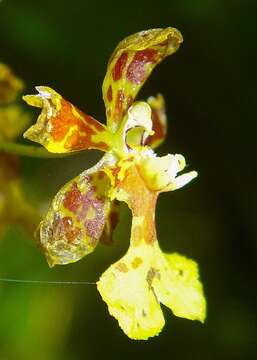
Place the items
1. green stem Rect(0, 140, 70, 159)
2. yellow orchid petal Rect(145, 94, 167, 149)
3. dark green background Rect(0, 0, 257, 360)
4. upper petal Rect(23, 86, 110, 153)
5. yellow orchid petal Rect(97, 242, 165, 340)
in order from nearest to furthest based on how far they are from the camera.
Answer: upper petal Rect(23, 86, 110, 153) → yellow orchid petal Rect(97, 242, 165, 340) → green stem Rect(0, 140, 70, 159) → yellow orchid petal Rect(145, 94, 167, 149) → dark green background Rect(0, 0, 257, 360)

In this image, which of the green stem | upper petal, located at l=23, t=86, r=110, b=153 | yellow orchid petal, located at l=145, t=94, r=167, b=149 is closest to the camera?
upper petal, located at l=23, t=86, r=110, b=153

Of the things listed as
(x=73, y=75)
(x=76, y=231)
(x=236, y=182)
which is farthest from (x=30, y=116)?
(x=236, y=182)

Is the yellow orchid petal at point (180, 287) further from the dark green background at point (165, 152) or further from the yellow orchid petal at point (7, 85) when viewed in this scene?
the yellow orchid petal at point (7, 85)

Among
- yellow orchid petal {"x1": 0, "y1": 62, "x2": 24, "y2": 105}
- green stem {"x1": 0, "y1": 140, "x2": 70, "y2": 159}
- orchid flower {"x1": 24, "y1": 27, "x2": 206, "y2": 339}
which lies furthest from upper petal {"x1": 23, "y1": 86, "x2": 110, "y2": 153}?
yellow orchid petal {"x1": 0, "y1": 62, "x2": 24, "y2": 105}

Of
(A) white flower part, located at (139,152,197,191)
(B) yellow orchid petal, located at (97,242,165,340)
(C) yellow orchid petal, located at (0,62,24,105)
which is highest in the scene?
(C) yellow orchid petal, located at (0,62,24,105)

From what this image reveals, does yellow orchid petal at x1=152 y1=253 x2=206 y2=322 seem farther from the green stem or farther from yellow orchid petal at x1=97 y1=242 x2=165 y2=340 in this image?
the green stem

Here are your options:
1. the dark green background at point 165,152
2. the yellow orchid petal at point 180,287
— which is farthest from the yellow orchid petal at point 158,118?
the yellow orchid petal at point 180,287
